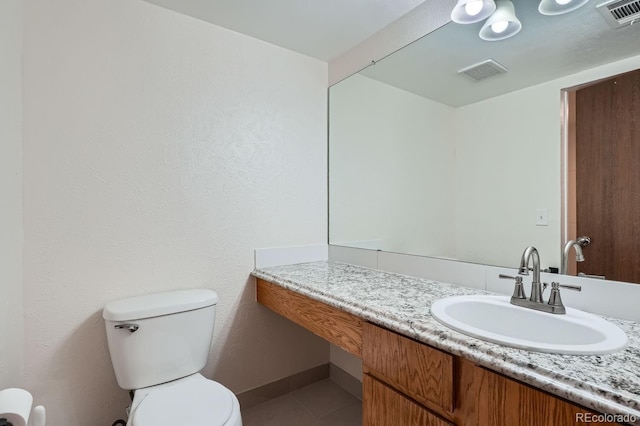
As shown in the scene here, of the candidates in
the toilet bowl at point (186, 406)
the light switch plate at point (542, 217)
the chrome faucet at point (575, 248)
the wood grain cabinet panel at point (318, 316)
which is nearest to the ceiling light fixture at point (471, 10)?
the light switch plate at point (542, 217)

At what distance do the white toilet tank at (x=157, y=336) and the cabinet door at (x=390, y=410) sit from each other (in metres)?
0.82

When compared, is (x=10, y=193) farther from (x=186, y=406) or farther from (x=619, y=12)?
(x=619, y=12)

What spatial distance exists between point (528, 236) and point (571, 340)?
0.45m

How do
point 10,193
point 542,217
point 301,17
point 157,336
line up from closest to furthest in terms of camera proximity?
1. point 10,193
2. point 542,217
3. point 157,336
4. point 301,17

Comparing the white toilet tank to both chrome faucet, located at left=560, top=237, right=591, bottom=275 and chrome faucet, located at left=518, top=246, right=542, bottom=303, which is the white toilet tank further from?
chrome faucet, located at left=560, top=237, right=591, bottom=275

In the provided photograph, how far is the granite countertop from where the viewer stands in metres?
0.62

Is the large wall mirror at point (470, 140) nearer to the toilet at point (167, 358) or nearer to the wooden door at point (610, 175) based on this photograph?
the wooden door at point (610, 175)

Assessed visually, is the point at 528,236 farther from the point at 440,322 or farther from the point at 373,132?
the point at 373,132

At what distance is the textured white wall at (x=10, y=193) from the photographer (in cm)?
105

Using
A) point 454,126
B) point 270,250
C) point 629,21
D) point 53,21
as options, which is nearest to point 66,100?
point 53,21

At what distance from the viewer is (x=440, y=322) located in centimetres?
95

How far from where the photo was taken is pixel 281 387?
6.51 ft

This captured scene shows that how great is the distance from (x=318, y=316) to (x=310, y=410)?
2.79 ft

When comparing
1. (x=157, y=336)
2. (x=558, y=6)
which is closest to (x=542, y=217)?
(x=558, y=6)
